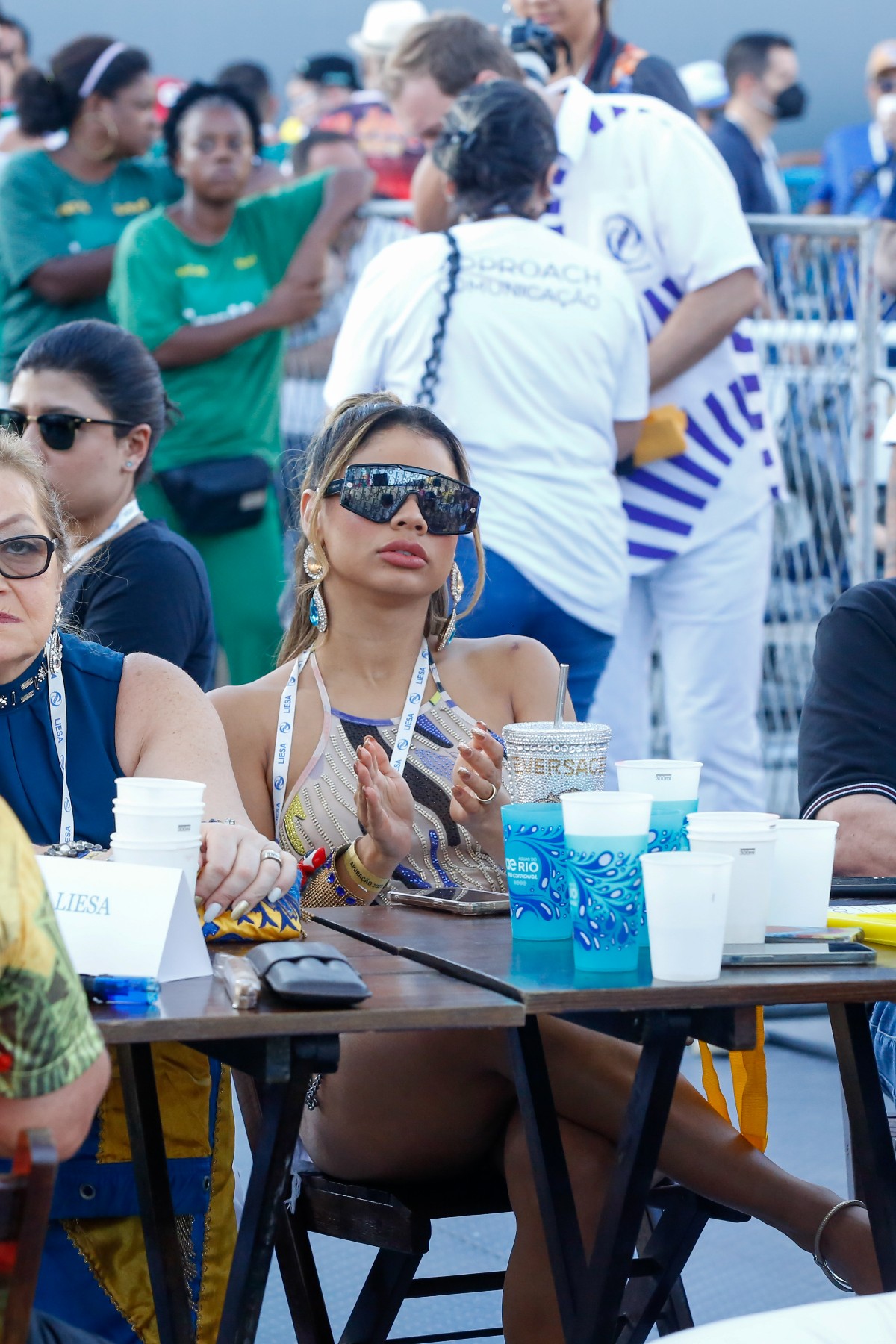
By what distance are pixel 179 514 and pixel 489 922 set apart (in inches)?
113

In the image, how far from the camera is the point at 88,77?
17.3ft

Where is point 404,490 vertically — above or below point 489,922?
above

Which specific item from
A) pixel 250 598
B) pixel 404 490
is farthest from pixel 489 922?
pixel 250 598

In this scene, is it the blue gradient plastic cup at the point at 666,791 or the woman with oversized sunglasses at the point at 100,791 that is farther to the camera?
the woman with oversized sunglasses at the point at 100,791

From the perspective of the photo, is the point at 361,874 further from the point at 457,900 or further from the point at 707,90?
the point at 707,90

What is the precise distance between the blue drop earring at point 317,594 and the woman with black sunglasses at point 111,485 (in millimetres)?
466

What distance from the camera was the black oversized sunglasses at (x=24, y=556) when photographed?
2057 mm

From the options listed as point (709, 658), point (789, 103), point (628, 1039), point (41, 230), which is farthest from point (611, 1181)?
point (789, 103)

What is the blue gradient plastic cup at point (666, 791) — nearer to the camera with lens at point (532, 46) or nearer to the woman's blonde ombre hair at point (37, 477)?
the woman's blonde ombre hair at point (37, 477)

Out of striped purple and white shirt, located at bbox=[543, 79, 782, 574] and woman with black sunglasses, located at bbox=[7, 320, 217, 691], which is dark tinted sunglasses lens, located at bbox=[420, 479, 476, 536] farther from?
striped purple and white shirt, located at bbox=[543, 79, 782, 574]

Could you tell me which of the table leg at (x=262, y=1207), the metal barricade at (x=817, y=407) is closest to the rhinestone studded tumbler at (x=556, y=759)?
the table leg at (x=262, y=1207)

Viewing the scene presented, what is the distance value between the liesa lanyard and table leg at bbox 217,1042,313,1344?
3.08 feet

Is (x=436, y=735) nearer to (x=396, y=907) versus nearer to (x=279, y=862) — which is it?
(x=396, y=907)

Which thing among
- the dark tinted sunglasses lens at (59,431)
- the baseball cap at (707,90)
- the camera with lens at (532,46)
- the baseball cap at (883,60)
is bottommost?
the dark tinted sunglasses lens at (59,431)
